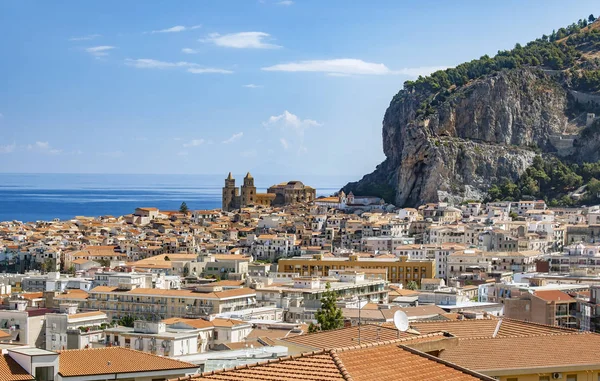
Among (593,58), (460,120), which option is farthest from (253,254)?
(593,58)

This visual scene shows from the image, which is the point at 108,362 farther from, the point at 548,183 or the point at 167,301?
the point at 548,183

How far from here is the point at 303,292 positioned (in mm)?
Answer: 52969

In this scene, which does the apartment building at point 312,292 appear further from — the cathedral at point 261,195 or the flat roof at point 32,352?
the cathedral at point 261,195

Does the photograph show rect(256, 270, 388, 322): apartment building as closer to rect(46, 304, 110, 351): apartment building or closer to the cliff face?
rect(46, 304, 110, 351): apartment building

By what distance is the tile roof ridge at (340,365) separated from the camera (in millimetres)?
9359

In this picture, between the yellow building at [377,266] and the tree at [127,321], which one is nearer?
the tree at [127,321]

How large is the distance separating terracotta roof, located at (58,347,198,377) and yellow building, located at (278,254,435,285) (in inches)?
2111

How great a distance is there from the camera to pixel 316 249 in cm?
8594

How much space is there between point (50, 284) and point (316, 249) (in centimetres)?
2733

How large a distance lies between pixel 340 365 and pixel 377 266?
60778 millimetres

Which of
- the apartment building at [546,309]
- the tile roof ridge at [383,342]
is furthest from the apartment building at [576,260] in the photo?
the tile roof ridge at [383,342]

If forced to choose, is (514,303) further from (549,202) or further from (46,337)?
(549,202)

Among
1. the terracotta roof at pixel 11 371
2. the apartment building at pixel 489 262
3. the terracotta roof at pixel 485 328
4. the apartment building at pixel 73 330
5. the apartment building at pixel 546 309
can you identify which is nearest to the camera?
the terracotta roof at pixel 11 371

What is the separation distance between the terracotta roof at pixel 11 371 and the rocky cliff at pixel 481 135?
10800cm
